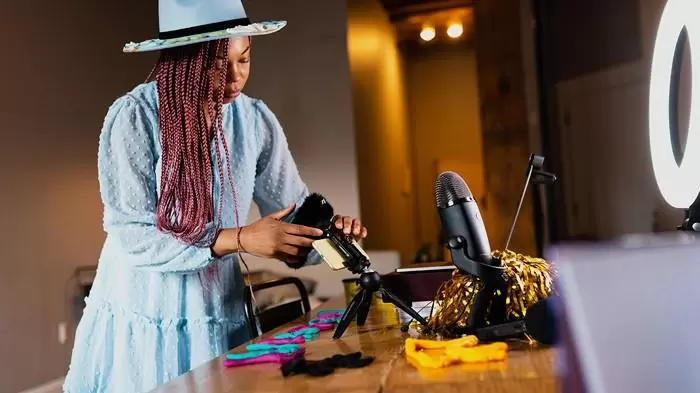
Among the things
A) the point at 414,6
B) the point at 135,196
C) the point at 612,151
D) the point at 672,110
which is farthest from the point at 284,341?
the point at 414,6

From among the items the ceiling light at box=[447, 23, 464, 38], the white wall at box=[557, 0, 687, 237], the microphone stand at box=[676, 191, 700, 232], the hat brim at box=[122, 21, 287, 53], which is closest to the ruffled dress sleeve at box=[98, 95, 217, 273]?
the hat brim at box=[122, 21, 287, 53]

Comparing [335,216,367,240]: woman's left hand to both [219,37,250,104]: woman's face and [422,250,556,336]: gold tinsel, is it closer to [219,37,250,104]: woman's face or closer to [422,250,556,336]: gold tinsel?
[422,250,556,336]: gold tinsel

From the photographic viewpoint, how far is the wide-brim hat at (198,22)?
1.25m

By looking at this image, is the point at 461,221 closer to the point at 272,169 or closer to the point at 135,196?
the point at 135,196

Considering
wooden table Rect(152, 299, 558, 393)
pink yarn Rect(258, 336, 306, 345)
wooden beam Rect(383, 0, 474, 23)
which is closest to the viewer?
wooden table Rect(152, 299, 558, 393)

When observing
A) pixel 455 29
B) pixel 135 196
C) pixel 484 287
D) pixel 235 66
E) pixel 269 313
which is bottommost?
pixel 269 313

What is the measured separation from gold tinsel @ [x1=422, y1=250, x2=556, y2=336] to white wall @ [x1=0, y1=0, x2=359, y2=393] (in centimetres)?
215

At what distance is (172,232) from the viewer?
3.70 feet

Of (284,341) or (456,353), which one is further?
(284,341)

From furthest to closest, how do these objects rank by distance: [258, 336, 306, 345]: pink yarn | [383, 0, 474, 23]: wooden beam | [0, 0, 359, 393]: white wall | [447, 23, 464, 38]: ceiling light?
[447, 23, 464, 38]: ceiling light → [383, 0, 474, 23]: wooden beam → [0, 0, 359, 393]: white wall → [258, 336, 306, 345]: pink yarn

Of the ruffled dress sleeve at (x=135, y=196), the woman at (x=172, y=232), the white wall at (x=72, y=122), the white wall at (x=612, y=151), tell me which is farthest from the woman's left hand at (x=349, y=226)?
the white wall at (x=72, y=122)

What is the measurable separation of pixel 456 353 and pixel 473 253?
164mm

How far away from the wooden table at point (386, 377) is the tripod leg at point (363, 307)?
137 millimetres

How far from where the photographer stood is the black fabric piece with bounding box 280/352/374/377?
28.2 inches
